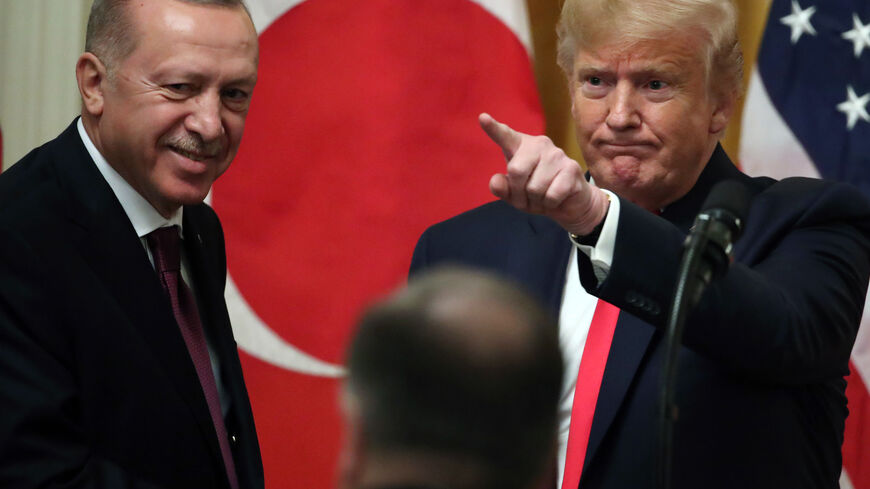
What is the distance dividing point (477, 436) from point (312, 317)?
2.44 meters

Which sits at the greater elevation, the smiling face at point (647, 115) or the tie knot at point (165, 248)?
the smiling face at point (647, 115)

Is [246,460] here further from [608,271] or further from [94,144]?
[608,271]

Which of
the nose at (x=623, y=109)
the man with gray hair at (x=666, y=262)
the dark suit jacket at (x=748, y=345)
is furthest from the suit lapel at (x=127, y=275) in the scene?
the nose at (x=623, y=109)

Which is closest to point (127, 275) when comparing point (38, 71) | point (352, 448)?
point (352, 448)

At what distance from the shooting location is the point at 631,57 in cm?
195

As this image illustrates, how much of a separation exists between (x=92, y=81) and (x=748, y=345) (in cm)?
126

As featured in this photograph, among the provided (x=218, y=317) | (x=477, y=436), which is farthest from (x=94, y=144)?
(x=477, y=436)

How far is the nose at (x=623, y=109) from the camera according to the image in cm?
197

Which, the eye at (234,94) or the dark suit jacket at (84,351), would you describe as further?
the eye at (234,94)

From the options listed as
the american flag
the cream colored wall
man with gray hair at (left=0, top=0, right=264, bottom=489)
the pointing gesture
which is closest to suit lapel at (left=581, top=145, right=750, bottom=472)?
the pointing gesture

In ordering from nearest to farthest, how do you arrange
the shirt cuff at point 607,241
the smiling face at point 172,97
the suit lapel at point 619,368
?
the shirt cuff at point 607,241 → the suit lapel at point 619,368 → the smiling face at point 172,97

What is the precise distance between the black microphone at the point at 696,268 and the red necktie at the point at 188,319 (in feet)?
3.37

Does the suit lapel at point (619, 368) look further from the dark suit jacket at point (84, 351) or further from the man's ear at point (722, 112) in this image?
the dark suit jacket at point (84, 351)

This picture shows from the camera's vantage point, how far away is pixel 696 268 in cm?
115
